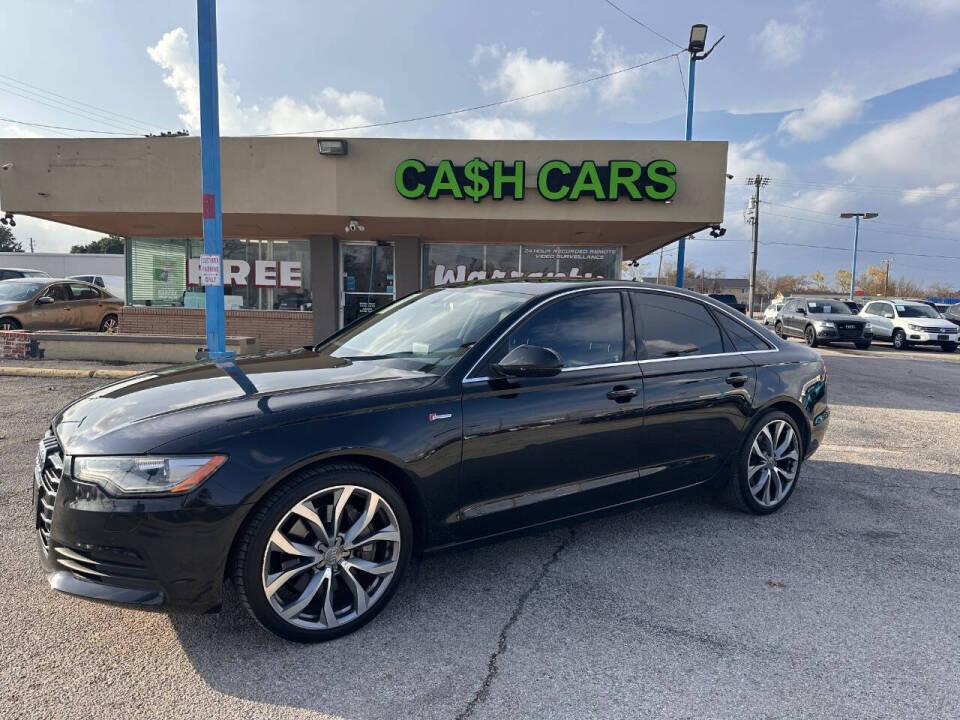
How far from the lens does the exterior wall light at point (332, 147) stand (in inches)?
452

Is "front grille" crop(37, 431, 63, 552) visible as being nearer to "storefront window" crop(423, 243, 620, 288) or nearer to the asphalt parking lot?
the asphalt parking lot

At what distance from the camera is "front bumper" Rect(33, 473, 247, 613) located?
2295 millimetres

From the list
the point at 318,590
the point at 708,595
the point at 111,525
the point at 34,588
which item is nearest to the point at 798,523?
the point at 708,595

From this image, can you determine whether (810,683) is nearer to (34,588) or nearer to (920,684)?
(920,684)

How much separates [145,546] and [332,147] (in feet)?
34.3

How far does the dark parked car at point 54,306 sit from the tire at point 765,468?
15.3 meters

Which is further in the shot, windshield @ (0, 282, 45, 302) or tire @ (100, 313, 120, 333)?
tire @ (100, 313, 120, 333)

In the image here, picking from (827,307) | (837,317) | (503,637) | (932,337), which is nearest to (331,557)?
(503,637)

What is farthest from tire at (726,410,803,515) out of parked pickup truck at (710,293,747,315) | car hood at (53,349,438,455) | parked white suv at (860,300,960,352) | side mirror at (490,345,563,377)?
parked white suv at (860,300,960,352)

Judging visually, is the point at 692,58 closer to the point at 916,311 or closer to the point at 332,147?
the point at 332,147

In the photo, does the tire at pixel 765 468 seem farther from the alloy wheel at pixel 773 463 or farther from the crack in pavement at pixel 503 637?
the crack in pavement at pixel 503 637

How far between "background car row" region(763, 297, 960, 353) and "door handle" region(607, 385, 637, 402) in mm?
20068

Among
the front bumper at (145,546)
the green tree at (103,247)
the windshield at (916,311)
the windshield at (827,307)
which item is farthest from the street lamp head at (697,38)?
the green tree at (103,247)

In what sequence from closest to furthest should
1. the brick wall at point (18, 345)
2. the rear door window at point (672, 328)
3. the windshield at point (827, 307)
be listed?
the rear door window at point (672, 328), the brick wall at point (18, 345), the windshield at point (827, 307)
